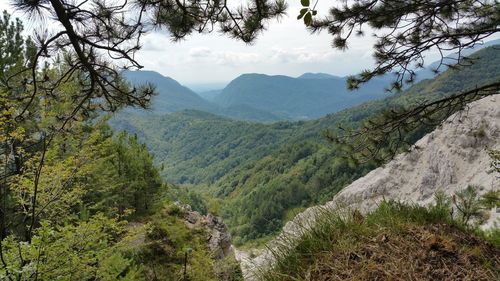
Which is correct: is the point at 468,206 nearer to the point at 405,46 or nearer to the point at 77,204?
the point at 405,46

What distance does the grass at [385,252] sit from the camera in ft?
7.63

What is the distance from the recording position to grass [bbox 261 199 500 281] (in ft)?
7.63

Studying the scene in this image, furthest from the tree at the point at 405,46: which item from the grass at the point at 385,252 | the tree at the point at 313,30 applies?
the grass at the point at 385,252

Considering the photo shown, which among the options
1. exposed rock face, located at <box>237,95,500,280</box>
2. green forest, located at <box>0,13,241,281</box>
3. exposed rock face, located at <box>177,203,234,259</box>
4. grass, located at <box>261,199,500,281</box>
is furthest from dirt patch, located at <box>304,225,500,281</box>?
exposed rock face, located at <box>237,95,500,280</box>

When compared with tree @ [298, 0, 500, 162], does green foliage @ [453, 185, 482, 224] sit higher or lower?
lower

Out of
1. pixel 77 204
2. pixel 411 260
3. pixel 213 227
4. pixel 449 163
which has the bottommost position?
pixel 213 227

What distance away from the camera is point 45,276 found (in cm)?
486

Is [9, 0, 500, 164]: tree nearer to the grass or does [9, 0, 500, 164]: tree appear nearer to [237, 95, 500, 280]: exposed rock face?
the grass

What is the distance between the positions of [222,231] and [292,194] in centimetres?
8560

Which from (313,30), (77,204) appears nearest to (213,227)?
(77,204)

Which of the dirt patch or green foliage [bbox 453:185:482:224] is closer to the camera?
the dirt patch

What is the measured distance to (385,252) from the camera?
2496 mm

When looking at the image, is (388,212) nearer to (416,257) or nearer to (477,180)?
(416,257)

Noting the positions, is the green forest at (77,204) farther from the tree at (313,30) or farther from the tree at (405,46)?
the tree at (405,46)
